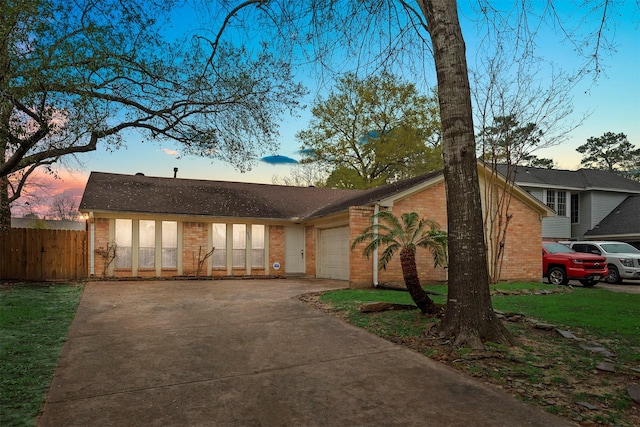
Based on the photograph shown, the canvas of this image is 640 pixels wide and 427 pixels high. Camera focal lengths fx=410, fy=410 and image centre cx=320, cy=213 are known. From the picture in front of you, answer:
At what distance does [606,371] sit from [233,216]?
14.4 meters

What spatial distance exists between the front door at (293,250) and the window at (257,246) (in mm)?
1081

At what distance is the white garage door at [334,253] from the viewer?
1539cm

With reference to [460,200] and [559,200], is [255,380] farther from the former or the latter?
[559,200]

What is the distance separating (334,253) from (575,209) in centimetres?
1902

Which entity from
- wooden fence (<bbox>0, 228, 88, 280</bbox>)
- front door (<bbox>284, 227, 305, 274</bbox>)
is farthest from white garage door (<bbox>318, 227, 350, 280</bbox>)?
wooden fence (<bbox>0, 228, 88, 280</bbox>)

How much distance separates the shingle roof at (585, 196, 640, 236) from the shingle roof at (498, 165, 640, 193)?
3.96 feet

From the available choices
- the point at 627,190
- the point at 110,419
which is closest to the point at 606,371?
the point at 110,419

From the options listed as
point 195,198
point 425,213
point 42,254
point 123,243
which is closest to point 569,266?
point 425,213

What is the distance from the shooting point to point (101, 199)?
51.9 ft

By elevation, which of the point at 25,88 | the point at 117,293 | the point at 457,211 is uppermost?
the point at 25,88

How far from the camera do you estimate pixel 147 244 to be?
16469 mm

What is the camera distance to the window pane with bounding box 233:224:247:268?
17.9m

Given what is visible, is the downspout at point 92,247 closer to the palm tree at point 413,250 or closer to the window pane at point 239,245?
the window pane at point 239,245

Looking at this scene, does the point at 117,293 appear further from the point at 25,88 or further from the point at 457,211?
the point at 457,211
